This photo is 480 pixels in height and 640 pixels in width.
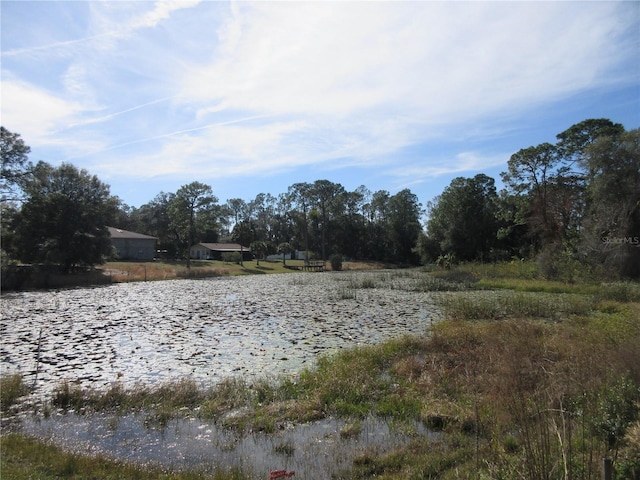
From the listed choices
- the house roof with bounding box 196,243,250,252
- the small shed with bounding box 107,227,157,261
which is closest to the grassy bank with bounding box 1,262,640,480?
the small shed with bounding box 107,227,157,261

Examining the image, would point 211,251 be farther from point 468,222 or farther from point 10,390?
point 10,390

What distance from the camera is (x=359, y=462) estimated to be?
5.16m

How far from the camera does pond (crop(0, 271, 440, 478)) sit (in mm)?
5773

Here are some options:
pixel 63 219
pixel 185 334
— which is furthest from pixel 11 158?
pixel 185 334

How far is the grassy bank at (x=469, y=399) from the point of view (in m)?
4.02

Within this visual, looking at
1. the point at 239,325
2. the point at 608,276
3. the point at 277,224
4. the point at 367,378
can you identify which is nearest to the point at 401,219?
the point at 277,224

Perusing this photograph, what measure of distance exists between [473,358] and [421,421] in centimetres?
319

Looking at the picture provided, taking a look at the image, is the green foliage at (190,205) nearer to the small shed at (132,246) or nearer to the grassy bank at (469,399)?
the small shed at (132,246)

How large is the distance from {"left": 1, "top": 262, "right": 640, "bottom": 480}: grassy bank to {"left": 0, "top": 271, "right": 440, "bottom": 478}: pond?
0.48 meters

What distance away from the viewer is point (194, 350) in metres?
11.4

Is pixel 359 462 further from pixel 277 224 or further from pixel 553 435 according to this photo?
pixel 277 224

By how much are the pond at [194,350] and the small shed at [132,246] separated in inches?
1383

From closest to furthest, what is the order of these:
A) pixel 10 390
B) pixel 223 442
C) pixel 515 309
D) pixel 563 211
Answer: pixel 223 442 → pixel 10 390 → pixel 515 309 → pixel 563 211

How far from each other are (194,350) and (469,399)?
7.57 meters
